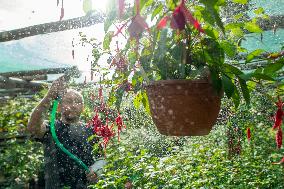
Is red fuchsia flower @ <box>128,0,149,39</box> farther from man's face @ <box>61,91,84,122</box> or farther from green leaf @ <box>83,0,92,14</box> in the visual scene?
man's face @ <box>61,91,84,122</box>

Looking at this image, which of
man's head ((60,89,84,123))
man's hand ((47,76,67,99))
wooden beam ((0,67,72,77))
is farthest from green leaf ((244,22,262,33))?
wooden beam ((0,67,72,77))

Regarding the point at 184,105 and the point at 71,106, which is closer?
the point at 184,105

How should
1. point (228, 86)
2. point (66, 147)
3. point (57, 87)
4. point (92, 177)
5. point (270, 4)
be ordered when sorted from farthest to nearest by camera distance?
point (270, 4)
point (66, 147)
point (92, 177)
point (57, 87)
point (228, 86)

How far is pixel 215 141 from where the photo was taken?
692 cm

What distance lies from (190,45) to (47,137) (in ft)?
6.75

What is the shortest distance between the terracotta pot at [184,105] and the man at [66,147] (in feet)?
5.50

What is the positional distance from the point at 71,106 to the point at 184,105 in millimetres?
1932

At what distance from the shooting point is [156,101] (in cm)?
131

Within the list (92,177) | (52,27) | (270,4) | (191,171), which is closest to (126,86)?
(92,177)

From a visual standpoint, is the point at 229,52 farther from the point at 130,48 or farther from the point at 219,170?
the point at 219,170

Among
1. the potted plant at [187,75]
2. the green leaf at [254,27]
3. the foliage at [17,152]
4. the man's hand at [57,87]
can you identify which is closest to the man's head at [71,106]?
the man's hand at [57,87]

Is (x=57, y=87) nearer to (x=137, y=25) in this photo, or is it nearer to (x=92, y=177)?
(x=92, y=177)

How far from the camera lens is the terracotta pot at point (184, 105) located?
1.25 m

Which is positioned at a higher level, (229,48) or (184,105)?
(229,48)
